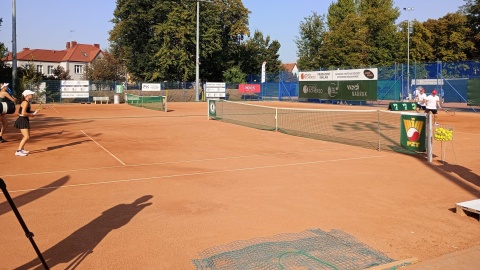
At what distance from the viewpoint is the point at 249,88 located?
58.7 metres

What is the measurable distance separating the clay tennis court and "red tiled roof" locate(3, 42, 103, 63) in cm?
9194

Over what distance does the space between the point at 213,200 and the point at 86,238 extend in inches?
102

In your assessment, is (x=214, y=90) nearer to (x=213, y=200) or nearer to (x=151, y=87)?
(x=151, y=87)

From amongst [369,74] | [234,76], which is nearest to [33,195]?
[369,74]

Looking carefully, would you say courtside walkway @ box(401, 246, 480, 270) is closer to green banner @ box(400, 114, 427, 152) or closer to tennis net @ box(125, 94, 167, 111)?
green banner @ box(400, 114, 427, 152)

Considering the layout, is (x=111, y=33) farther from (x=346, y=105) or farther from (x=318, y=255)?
(x=318, y=255)

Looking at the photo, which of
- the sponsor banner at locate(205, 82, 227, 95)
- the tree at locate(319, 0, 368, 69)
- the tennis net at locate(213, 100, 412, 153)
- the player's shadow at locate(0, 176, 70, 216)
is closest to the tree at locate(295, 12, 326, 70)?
the tree at locate(319, 0, 368, 69)

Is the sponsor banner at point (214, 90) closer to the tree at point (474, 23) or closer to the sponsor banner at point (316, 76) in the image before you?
the sponsor banner at point (316, 76)

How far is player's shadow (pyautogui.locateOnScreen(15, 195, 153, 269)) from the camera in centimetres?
528

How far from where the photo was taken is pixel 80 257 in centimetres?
541

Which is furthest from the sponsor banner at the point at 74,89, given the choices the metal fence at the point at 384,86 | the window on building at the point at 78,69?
the window on building at the point at 78,69

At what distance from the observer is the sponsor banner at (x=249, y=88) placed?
58656 millimetres

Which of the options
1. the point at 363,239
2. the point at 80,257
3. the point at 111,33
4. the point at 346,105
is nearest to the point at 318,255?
the point at 363,239

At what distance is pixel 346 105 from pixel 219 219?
36.8 meters
